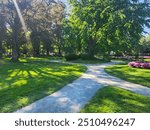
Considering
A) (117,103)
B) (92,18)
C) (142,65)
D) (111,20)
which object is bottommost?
(117,103)

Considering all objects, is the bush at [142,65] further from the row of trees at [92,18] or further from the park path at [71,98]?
the row of trees at [92,18]

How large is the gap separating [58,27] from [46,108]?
51.9 meters

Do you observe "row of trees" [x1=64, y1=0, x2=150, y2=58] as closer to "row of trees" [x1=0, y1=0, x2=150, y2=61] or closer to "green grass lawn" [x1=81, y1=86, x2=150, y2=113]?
"row of trees" [x1=0, y1=0, x2=150, y2=61]

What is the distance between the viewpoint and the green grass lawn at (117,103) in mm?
9648

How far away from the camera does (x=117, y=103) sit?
1060cm

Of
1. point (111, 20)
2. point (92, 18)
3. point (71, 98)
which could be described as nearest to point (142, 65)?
point (111, 20)

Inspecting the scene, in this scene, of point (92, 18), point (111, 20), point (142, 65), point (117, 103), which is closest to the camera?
point (117, 103)

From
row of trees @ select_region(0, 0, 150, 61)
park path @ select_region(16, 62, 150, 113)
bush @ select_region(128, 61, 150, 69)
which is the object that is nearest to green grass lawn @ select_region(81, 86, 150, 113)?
park path @ select_region(16, 62, 150, 113)

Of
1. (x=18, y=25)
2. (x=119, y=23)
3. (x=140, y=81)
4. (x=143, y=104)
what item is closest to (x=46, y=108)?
(x=143, y=104)

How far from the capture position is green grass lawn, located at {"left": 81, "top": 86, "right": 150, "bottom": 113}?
9.65 m

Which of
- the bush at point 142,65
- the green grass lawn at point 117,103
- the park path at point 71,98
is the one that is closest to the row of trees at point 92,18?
the bush at point 142,65

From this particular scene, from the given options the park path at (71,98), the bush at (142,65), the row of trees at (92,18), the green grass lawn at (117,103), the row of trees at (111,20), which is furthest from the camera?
the row of trees at (92,18)

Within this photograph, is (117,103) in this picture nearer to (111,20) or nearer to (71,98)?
(71,98)

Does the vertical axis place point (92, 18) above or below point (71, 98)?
above
